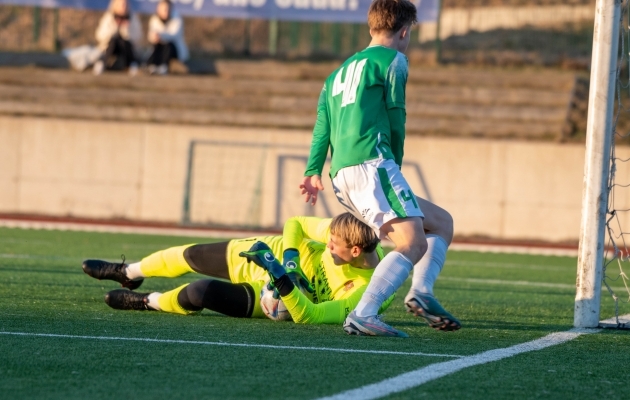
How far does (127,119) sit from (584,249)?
1500cm

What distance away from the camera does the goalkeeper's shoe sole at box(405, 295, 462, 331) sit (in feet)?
18.1

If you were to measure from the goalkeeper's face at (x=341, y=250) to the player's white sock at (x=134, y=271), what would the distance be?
138 centimetres

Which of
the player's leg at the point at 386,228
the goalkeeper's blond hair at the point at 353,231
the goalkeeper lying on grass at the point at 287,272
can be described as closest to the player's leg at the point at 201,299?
the goalkeeper lying on grass at the point at 287,272

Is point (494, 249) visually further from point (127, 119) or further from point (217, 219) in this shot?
point (127, 119)

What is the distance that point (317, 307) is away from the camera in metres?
5.89

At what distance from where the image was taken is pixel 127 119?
2016 cm

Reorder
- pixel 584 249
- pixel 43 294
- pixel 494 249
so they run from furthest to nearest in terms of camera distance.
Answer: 1. pixel 494 249
2. pixel 43 294
3. pixel 584 249

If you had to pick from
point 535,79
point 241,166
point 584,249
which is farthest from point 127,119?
point 584,249

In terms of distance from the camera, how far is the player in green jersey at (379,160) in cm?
544

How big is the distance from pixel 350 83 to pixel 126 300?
195 centimetres

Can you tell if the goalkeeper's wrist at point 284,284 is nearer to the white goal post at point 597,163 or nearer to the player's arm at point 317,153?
the player's arm at point 317,153

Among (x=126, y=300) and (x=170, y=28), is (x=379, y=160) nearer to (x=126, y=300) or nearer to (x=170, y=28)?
(x=126, y=300)

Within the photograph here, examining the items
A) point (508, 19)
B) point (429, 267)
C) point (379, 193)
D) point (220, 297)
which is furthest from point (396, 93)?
point (508, 19)

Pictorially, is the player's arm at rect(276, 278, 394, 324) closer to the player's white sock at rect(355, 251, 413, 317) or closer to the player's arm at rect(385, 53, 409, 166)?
the player's white sock at rect(355, 251, 413, 317)
